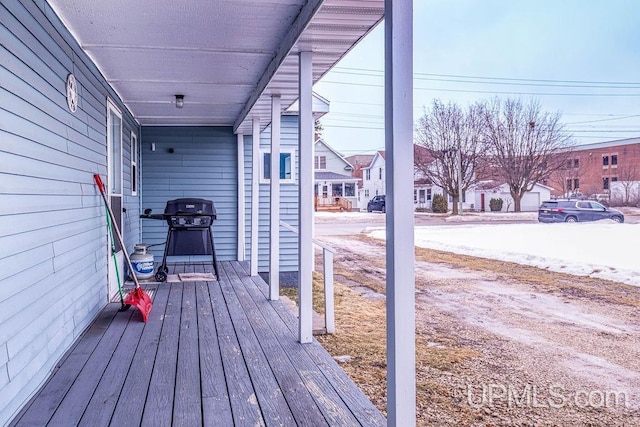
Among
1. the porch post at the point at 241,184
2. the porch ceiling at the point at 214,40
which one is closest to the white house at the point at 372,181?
the porch post at the point at 241,184

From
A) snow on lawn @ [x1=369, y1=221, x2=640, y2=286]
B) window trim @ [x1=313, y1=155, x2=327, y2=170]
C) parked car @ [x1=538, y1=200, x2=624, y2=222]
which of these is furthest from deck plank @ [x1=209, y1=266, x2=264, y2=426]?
window trim @ [x1=313, y1=155, x2=327, y2=170]

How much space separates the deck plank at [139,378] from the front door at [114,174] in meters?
1.05

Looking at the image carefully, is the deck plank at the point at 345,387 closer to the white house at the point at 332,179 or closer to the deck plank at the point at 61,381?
the deck plank at the point at 61,381

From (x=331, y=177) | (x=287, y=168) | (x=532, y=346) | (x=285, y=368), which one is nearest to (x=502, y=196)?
(x=331, y=177)

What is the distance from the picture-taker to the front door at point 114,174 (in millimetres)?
5445

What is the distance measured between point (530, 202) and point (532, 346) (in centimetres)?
2208

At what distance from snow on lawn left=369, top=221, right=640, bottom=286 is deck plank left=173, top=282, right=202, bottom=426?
26.6ft

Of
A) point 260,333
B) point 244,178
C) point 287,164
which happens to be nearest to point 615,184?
point 287,164

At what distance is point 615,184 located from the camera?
346 inches

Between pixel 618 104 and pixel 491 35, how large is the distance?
1325 centimetres

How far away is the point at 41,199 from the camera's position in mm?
3107

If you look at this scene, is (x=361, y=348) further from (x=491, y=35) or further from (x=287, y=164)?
(x=491, y=35)

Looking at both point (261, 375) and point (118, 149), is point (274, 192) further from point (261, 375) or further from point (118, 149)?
point (261, 375)

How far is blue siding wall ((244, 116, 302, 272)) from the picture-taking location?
345 inches
